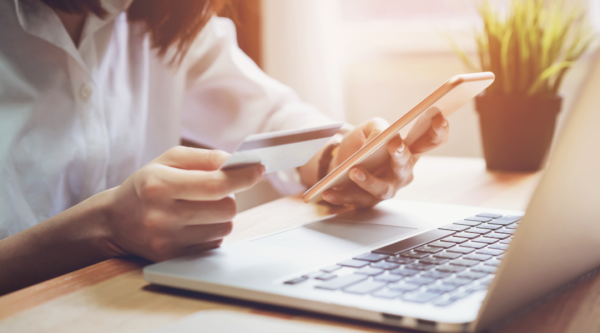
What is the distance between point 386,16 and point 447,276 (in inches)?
55.3

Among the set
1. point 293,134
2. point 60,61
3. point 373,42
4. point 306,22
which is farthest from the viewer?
point 373,42

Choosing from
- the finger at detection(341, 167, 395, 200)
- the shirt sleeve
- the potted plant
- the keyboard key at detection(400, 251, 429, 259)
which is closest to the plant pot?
the potted plant

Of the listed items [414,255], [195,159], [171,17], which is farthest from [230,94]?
[414,255]

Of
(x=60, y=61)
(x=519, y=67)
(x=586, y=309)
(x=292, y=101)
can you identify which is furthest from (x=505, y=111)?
(x=60, y=61)

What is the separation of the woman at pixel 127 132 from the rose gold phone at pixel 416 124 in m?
0.02

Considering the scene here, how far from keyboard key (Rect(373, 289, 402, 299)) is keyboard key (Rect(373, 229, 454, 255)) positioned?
0.09 m

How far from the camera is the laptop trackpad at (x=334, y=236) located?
1.48 ft

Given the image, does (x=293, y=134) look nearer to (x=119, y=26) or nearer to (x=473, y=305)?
(x=473, y=305)

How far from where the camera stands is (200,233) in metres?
0.45

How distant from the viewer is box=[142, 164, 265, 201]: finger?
41 centimetres

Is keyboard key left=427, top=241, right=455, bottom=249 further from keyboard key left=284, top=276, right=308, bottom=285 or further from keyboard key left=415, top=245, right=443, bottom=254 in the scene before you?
keyboard key left=284, top=276, right=308, bottom=285

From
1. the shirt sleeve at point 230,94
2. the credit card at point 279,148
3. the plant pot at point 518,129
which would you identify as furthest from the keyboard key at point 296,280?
the plant pot at point 518,129

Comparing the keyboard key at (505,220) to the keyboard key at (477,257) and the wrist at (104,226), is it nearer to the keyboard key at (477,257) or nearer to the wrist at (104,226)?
the keyboard key at (477,257)

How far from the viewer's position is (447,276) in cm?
35
